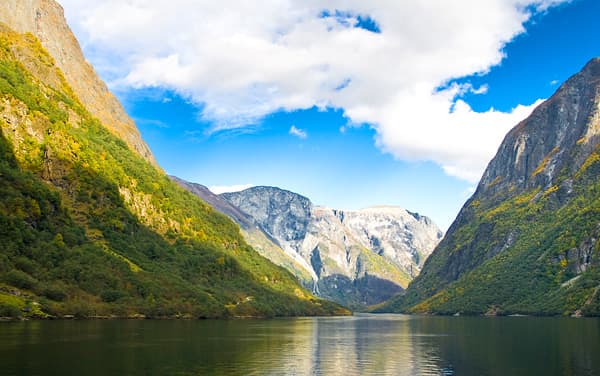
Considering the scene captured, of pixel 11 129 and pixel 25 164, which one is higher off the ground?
pixel 11 129

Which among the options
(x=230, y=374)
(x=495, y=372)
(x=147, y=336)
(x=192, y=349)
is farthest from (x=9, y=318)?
(x=495, y=372)

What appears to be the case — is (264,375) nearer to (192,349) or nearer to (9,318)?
(192,349)

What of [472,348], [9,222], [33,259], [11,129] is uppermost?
[11,129]

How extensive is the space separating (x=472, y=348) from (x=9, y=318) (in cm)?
10561

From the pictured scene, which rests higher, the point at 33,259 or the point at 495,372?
the point at 33,259

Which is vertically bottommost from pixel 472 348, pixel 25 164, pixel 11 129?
pixel 472 348

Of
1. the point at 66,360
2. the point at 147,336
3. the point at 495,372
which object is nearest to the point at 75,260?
the point at 147,336

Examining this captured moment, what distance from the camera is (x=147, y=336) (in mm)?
110000

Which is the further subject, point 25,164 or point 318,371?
point 25,164

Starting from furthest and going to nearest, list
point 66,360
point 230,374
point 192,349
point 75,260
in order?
point 75,260
point 192,349
point 66,360
point 230,374

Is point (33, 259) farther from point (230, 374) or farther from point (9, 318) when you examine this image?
point (230, 374)

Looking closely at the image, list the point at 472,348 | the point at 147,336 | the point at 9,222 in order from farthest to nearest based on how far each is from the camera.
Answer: the point at 9,222, the point at 147,336, the point at 472,348

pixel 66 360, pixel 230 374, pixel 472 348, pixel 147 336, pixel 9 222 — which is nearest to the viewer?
pixel 230 374

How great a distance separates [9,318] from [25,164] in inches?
3062
